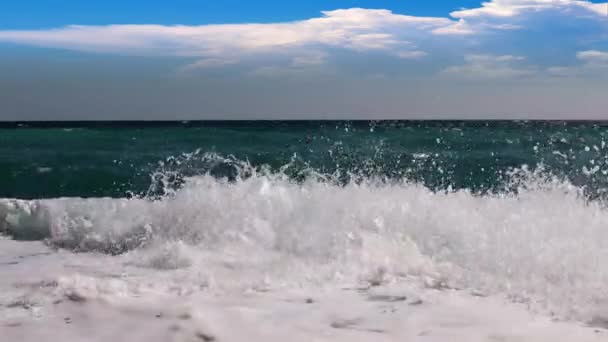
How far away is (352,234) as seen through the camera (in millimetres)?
4766

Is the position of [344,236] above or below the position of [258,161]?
above

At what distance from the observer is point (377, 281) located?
391 centimetres

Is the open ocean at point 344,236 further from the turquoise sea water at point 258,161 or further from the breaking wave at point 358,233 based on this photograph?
the turquoise sea water at point 258,161

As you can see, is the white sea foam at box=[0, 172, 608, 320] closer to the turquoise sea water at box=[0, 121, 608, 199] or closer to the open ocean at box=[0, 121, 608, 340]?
the open ocean at box=[0, 121, 608, 340]

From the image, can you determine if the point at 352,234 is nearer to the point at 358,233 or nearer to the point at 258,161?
the point at 358,233

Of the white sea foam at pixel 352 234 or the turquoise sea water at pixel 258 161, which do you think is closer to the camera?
the white sea foam at pixel 352 234

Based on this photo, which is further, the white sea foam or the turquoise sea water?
the turquoise sea water

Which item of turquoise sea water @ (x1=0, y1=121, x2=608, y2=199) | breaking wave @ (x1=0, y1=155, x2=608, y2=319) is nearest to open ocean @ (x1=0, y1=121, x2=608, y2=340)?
breaking wave @ (x1=0, y1=155, x2=608, y2=319)

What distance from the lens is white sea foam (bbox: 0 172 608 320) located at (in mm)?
3898

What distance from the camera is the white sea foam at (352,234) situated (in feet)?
12.8

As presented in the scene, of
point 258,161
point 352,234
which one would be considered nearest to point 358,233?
point 352,234

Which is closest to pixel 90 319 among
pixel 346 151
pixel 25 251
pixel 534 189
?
pixel 25 251

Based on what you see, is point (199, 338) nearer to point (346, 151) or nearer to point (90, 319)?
point (90, 319)

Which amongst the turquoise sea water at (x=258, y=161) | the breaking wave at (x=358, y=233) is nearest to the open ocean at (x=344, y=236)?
the breaking wave at (x=358, y=233)
